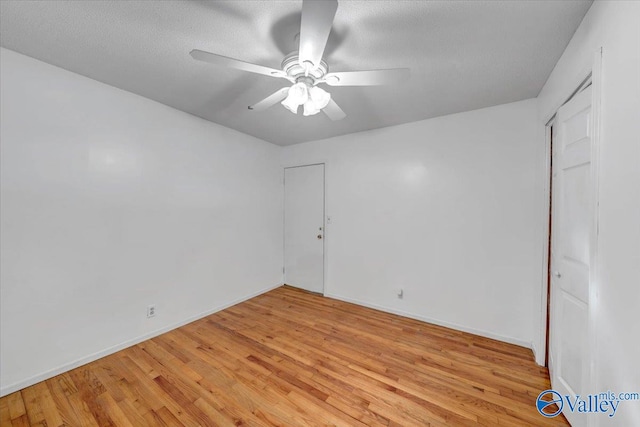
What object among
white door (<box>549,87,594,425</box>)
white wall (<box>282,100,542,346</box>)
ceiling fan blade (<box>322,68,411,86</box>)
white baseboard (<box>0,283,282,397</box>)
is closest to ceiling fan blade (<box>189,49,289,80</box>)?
ceiling fan blade (<box>322,68,411,86</box>)

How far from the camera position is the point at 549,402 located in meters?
1.53

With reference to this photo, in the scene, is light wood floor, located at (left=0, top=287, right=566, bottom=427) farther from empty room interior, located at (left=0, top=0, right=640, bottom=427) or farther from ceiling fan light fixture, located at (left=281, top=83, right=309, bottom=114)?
ceiling fan light fixture, located at (left=281, top=83, right=309, bottom=114)

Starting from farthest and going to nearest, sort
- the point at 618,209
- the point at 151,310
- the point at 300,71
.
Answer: the point at 151,310 < the point at 300,71 < the point at 618,209

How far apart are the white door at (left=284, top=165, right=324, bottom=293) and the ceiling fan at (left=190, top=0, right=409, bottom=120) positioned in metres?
1.99

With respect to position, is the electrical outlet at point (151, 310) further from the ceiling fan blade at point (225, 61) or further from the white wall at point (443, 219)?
the ceiling fan blade at point (225, 61)

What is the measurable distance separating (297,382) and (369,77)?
2183 mm

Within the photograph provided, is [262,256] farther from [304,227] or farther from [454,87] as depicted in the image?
[454,87]

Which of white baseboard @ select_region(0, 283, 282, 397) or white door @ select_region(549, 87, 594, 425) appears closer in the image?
white door @ select_region(549, 87, 594, 425)

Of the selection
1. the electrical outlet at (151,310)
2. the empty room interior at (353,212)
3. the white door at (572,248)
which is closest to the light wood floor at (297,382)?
the empty room interior at (353,212)

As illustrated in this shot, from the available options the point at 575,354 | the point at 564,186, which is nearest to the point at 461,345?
the point at 575,354

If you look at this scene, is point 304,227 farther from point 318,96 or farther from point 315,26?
point 315,26

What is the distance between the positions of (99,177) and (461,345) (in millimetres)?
3694

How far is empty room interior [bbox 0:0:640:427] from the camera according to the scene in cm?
119

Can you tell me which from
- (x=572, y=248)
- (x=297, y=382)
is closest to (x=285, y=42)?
(x=572, y=248)
